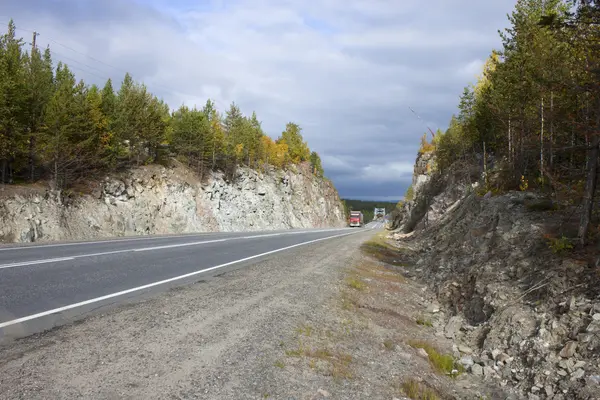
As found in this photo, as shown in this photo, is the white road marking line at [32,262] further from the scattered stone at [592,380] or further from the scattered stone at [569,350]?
the scattered stone at [592,380]

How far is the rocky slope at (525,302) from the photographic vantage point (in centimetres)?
541

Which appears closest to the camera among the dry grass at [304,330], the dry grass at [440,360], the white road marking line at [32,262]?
the dry grass at [440,360]

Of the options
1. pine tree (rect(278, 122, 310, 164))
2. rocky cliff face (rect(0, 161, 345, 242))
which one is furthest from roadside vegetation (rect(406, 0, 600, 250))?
pine tree (rect(278, 122, 310, 164))

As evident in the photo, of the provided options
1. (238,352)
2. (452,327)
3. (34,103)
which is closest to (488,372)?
(452,327)

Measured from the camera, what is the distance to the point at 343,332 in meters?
6.82

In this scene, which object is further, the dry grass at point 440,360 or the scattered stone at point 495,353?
the scattered stone at point 495,353

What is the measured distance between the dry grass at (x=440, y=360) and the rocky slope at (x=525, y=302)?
194 millimetres

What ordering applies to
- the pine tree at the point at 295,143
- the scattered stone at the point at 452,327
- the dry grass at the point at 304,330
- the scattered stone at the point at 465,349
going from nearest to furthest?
the dry grass at the point at 304,330
the scattered stone at the point at 465,349
the scattered stone at the point at 452,327
the pine tree at the point at 295,143

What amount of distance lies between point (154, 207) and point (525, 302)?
3344cm

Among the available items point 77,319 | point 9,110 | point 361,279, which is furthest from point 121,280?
point 9,110

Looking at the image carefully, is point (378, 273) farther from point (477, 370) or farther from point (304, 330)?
point (304, 330)

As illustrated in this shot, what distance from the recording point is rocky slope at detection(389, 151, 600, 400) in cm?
541

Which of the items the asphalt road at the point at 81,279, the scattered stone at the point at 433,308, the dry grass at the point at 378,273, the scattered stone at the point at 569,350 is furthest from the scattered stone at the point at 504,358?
the asphalt road at the point at 81,279

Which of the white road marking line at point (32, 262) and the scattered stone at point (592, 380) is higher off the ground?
the white road marking line at point (32, 262)
